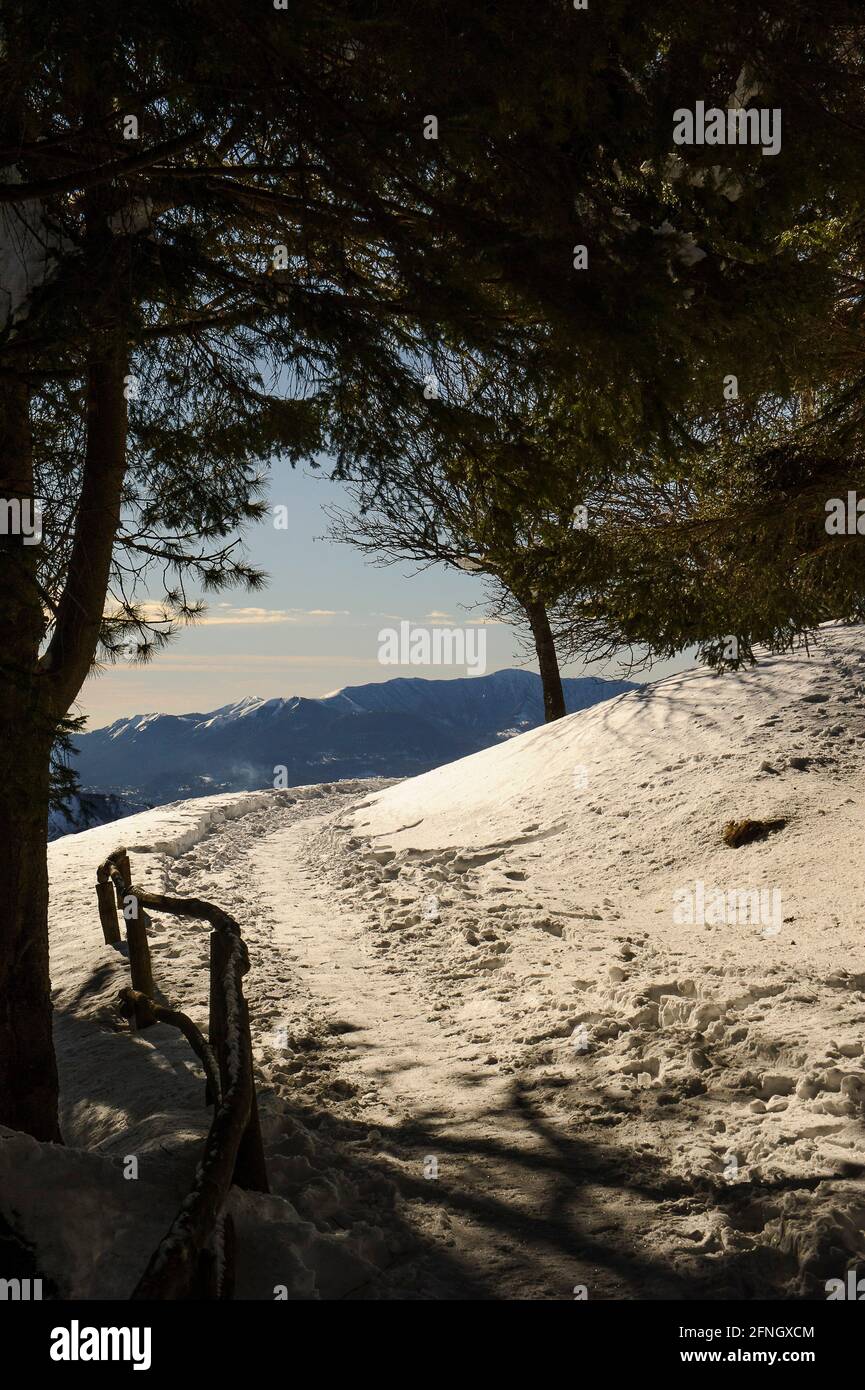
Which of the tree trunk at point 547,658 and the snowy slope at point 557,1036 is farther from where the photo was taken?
the tree trunk at point 547,658

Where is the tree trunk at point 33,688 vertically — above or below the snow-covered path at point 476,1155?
above

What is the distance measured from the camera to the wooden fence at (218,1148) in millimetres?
2643

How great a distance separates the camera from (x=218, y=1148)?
3.28m

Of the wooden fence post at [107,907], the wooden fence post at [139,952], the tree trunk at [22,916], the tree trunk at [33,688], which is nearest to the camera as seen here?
the tree trunk at [33,688]

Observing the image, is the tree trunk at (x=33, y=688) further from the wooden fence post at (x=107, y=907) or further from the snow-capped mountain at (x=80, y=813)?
the wooden fence post at (x=107, y=907)

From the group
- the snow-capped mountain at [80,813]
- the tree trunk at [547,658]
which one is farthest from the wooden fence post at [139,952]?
the tree trunk at [547,658]

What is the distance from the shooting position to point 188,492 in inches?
280

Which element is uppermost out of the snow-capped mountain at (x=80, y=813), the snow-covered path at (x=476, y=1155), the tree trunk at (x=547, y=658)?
the tree trunk at (x=547, y=658)

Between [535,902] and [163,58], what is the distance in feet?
27.1

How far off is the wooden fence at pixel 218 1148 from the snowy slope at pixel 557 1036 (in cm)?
28

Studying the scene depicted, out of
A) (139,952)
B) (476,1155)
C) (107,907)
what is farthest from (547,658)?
(476,1155)

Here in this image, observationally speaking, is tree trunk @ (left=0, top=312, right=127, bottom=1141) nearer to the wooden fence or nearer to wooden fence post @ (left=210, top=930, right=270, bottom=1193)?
the wooden fence

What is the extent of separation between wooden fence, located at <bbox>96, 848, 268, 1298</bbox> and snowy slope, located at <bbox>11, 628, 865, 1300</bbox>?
0.93ft
